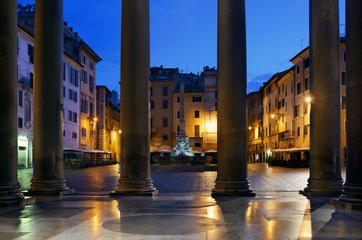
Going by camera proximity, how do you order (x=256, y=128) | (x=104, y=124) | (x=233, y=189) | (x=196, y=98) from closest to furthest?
(x=233, y=189) < (x=104, y=124) < (x=196, y=98) < (x=256, y=128)

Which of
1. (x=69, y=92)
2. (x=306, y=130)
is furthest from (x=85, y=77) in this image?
(x=306, y=130)

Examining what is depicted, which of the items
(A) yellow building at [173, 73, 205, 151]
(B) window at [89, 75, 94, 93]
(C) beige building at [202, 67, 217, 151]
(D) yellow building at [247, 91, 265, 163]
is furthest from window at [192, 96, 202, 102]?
(B) window at [89, 75, 94, 93]

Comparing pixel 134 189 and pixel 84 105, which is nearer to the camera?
pixel 134 189

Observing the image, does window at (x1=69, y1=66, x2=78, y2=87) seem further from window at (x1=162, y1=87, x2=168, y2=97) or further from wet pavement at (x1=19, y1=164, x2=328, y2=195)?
window at (x1=162, y1=87, x2=168, y2=97)

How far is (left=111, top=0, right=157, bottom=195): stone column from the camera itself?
15945mm

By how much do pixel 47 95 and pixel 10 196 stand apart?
14.6 ft

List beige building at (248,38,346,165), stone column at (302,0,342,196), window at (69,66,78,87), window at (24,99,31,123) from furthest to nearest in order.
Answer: window at (69,66,78,87) → beige building at (248,38,346,165) → window at (24,99,31,123) → stone column at (302,0,342,196)

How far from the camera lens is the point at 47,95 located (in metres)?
16.5

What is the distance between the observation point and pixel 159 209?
1252cm

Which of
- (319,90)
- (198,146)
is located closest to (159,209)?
(319,90)

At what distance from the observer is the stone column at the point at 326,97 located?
50.9 feet

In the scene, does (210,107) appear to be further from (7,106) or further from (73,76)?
(7,106)

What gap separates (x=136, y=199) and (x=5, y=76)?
531 cm

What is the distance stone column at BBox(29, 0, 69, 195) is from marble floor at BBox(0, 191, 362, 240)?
192 centimetres
